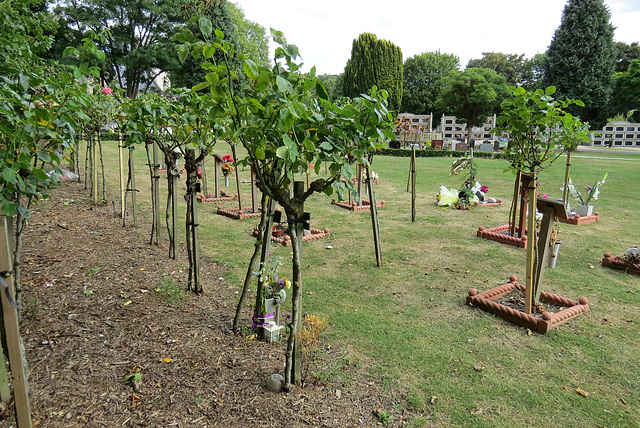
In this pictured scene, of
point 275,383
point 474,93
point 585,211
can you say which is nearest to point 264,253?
point 275,383

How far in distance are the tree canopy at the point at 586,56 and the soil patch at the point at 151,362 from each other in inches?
1500

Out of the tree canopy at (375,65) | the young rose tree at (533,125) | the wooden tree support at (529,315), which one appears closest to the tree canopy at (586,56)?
the tree canopy at (375,65)

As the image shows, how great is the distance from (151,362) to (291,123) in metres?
2.39

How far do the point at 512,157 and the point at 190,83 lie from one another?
114ft

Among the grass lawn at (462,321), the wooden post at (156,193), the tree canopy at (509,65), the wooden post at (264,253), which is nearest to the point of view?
the grass lawn at (462,321)

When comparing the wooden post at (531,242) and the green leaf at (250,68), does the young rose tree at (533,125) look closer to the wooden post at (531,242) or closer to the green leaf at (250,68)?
the wooden post at (531,242)

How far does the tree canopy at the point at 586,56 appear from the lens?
111ft

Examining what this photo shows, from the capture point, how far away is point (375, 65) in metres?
37.5

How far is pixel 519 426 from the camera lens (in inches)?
113

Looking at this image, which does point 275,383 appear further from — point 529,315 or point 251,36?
point 251,36

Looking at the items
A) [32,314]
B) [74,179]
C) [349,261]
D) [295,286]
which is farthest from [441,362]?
[74,179]

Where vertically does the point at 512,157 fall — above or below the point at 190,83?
below

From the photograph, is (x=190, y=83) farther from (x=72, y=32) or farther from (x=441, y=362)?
(x=441, y=362)

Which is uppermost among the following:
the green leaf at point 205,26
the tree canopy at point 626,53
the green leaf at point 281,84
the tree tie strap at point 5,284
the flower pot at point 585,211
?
the tree canopy at point 626,53
